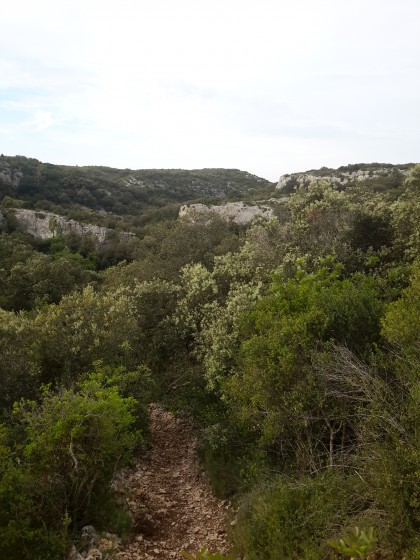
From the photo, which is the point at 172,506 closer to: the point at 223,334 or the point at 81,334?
the point at 223,334

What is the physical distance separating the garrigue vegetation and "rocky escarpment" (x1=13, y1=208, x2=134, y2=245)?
3143cm

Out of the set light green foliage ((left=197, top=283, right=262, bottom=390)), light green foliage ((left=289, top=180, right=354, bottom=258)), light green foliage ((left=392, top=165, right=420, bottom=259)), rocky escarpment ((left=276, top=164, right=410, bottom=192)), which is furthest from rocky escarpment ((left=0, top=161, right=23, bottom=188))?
light green foliage ((left=392, top=165, right=420, bottom=259))

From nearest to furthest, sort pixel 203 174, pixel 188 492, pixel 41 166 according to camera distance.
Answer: pixel 188 492
pixel 41 166
pixel 203 174

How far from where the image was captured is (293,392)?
11469 millimetres

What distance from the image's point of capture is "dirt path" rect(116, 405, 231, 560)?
12.3 metres

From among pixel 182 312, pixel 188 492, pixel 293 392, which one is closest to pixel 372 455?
pixel 293 392

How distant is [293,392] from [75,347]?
27.8ft

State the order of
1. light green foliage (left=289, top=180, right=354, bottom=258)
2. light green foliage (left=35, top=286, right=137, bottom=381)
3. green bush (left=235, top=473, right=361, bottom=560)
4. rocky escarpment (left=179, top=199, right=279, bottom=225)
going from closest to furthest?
green bush (left=235, top=473, right=361, bottom=560), light green foliage (left=35, top=286, right=137, bottom=381), light green foliage (left=289, top=180, right=354, bottom=258), rocky escarpment (left=179, top=199, right=279, bottom=225)

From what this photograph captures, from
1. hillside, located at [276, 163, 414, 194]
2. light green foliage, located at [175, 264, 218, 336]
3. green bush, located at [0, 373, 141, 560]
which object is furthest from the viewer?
hillside, located at [276, 163, 414, 194]

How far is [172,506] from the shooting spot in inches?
575

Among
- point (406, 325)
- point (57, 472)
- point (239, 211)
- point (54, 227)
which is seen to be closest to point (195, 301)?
point (57, 472)

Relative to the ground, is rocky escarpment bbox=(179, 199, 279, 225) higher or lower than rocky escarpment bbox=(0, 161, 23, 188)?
lower

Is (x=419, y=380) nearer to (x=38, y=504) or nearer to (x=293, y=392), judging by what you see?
(x=293, y=392)

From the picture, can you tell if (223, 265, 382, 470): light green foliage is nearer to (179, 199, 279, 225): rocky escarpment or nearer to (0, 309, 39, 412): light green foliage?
(0, 309, 39, 412): light green foliage
